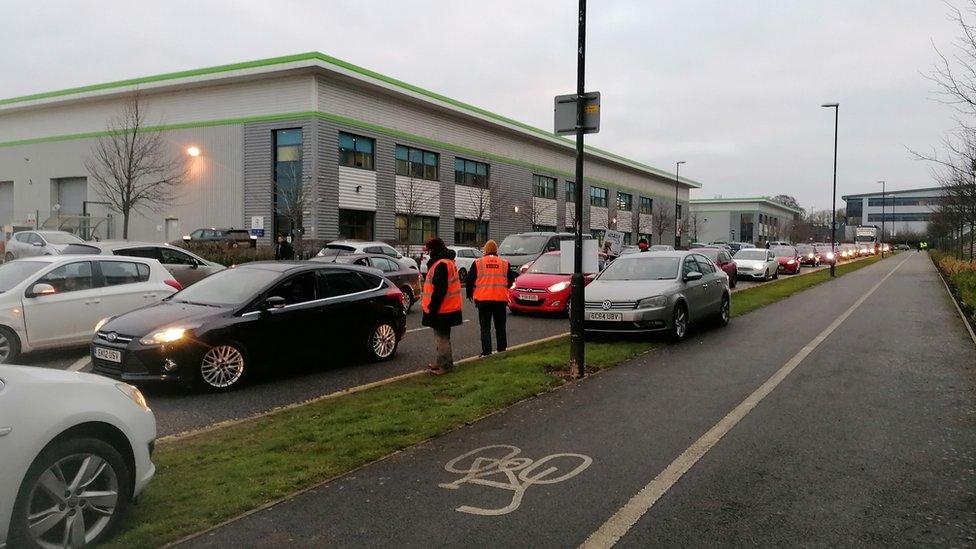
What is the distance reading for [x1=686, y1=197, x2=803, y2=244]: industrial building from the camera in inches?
4432

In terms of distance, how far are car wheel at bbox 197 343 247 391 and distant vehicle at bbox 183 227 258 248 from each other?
23620 millimetres

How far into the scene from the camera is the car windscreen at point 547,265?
15.9 metres

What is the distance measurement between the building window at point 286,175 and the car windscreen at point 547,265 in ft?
65.7

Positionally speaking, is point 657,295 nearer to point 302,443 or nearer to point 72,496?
point 302,443

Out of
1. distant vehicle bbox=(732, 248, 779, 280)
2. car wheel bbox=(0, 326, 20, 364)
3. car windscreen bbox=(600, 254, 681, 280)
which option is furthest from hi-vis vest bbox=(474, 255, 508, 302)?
distant vehicle bbox=(732, 248, 779, 280)

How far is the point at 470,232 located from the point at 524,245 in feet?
83.0

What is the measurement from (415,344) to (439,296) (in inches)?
118

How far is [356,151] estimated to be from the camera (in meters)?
36.5

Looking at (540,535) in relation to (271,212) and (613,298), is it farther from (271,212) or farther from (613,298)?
(271,212)

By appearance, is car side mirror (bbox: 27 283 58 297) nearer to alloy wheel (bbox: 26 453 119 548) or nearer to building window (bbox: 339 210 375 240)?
alloy wheel (bbox: 26 453 119 548)

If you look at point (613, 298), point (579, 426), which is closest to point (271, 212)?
point (613, 298)

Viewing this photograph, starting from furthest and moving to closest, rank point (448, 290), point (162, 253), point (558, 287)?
point (558, 287), point (162, 253), point (448, 290)

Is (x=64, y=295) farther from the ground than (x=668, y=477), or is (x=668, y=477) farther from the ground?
(x=64, y=295)

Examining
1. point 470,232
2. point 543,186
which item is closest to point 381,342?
point 470,232
